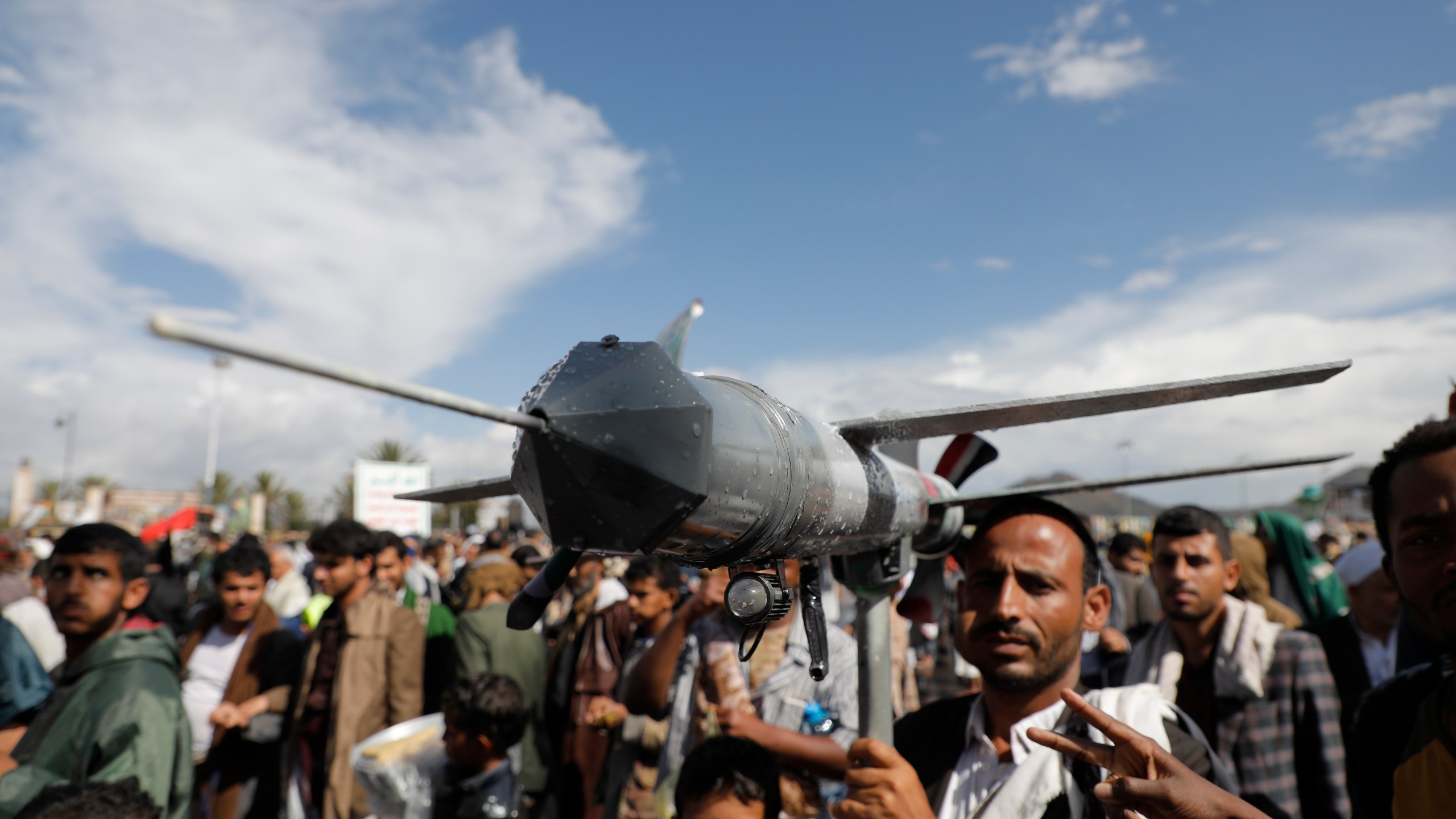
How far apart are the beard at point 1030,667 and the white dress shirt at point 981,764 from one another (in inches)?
3.1

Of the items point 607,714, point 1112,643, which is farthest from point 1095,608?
point 607,714

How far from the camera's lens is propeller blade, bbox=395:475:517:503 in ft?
4.20

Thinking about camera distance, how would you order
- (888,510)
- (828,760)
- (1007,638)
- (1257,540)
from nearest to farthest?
(888,510)
(1007,638)
(828,760)
(1257,540)

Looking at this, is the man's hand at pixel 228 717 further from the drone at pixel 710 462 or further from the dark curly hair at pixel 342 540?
the drone at pixel 710 462

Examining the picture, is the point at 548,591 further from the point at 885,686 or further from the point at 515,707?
the point at 515,707

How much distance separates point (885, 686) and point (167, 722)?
9.65 feet

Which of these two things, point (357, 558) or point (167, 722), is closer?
point (167, 722)

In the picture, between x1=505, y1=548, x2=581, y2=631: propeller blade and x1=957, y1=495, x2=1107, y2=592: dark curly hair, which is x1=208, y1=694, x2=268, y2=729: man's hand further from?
x1=505, y1=548, x2=581, y2=631: propeller blade

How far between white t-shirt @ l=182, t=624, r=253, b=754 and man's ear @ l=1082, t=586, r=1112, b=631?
481 cm

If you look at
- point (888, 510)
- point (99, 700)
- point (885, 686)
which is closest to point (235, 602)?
point (99, 700)

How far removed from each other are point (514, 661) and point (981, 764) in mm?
3716

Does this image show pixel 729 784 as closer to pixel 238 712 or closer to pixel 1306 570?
pixel 238 712

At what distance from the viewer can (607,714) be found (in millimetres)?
4465

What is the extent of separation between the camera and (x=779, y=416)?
39.0 inches
